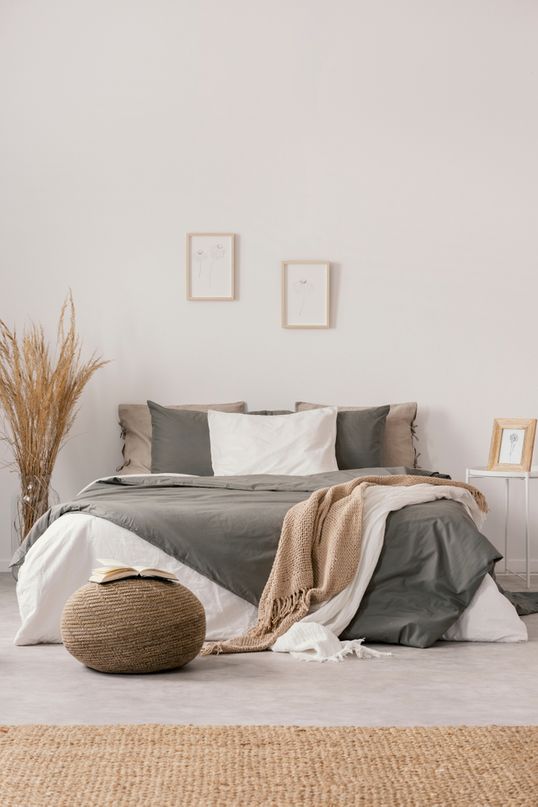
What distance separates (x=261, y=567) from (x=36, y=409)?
209 centimetres

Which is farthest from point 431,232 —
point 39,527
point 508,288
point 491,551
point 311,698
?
point 311,698

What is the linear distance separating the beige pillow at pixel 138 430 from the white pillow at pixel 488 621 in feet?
7.36

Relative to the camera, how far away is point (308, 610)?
12.2 feet

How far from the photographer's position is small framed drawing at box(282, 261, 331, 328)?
588 centimetres

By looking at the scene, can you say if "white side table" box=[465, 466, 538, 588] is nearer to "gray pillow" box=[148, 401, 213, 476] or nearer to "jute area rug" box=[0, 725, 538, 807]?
"gray pillow" box=[148, 401, 213, 476]

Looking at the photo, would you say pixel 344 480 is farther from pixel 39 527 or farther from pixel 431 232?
pixel 431 232

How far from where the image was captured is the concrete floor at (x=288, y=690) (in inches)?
110

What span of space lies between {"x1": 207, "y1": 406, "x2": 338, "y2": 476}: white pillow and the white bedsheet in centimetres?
140

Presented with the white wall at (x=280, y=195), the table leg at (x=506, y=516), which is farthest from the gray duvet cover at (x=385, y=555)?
the white wall at (x=280, y=195)

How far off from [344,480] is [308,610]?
0.97 m

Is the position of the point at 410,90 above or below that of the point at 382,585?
above

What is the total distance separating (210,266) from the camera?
5879 millimetres

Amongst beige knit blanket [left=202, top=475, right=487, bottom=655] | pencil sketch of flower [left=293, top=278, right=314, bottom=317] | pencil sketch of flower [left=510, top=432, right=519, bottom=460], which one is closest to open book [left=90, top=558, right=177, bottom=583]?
beige knit blanket [left=202, top=475, right=487, bottom=655]

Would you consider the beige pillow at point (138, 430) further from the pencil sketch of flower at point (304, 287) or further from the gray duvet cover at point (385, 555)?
the gray duvet cover at point (385, 555)
